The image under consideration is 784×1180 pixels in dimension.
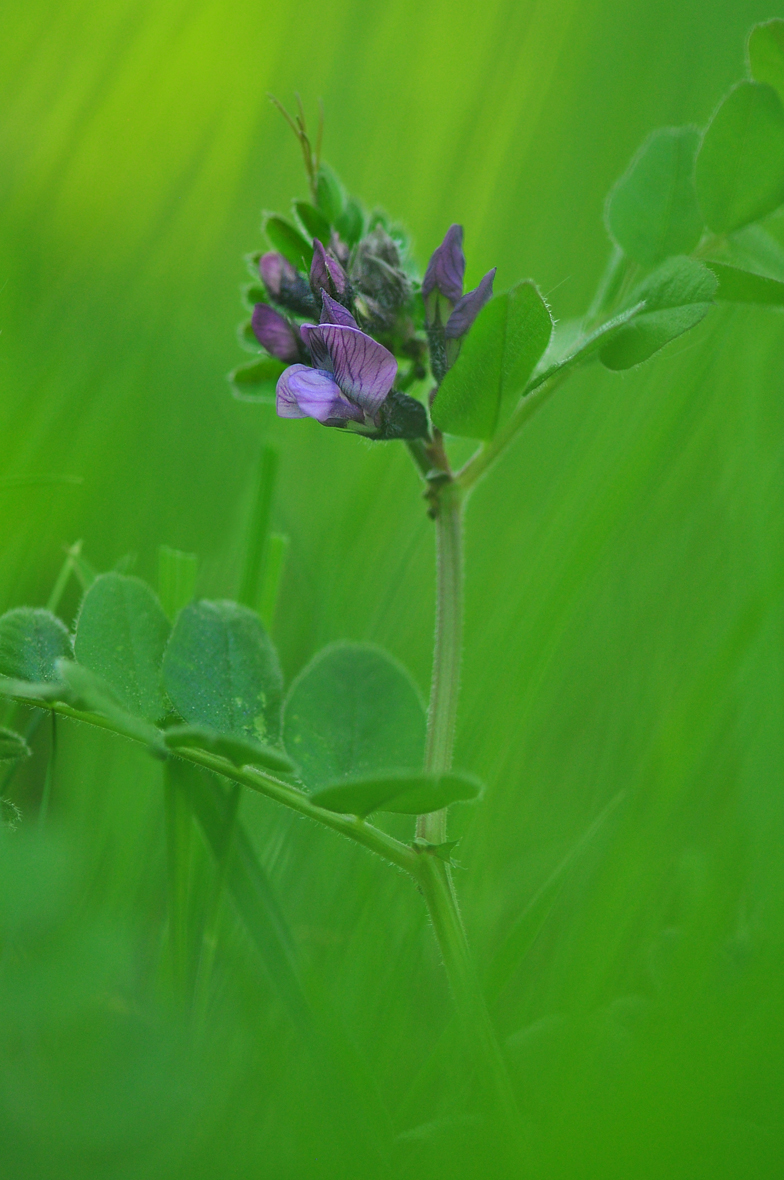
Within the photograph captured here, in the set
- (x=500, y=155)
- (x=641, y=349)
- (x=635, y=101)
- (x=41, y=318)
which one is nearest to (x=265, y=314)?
(x=641, y=349)

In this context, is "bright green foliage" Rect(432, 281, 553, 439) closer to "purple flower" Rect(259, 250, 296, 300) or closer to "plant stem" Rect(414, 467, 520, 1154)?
"plant stem" Rect(414, 467, 520, 1154)

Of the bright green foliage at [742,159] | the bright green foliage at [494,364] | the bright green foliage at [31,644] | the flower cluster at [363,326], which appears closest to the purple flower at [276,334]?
the flower cluster at [363,326]

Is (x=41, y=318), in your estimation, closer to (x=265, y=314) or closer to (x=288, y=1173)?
(x=265, y=314)

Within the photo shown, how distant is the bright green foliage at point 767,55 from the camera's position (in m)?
0.70

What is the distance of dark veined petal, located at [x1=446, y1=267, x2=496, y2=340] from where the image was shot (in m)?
0.58

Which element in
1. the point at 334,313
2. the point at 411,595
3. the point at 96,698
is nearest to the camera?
the point at 96,698

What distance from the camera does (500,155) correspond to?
1.66 metres

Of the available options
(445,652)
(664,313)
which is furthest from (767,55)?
(445,652)

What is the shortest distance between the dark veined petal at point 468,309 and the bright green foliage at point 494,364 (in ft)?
0.13

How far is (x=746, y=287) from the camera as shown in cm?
69

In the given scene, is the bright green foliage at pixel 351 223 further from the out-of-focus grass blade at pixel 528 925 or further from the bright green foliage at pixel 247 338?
the out-of-focus grass blade at pixel 528 925

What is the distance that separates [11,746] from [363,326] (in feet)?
1.05

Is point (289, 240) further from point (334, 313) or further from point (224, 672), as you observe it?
point (224, 672)

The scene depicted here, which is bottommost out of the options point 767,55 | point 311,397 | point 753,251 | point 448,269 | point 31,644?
point 31,644
